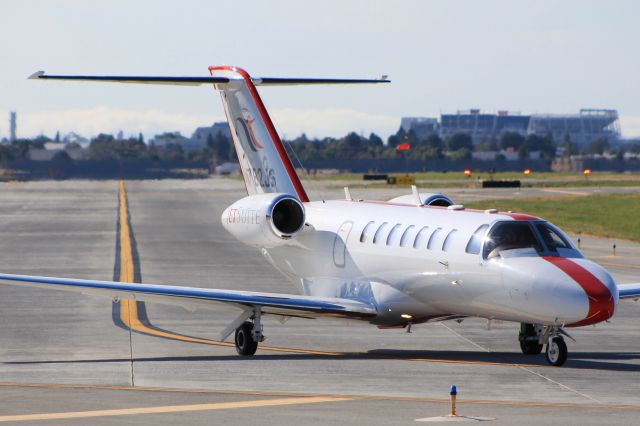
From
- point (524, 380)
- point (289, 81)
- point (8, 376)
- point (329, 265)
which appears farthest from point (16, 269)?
point (524, 380)

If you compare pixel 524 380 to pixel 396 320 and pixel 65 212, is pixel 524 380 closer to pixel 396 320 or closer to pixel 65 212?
pixel 396 320

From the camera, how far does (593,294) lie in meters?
20.4

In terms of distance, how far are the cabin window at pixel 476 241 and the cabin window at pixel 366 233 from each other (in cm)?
298

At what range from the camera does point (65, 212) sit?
81812mm

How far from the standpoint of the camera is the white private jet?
2105 centimetres

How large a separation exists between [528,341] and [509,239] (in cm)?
263

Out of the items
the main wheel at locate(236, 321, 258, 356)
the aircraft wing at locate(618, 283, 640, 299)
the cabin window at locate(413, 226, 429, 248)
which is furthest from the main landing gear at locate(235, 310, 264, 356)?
the aircraft wing at locate(618, 283, 640, 299)

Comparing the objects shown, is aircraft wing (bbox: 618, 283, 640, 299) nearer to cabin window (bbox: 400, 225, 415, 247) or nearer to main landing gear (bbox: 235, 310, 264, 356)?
cabin window (bbox: 400, 225, 415, 247)

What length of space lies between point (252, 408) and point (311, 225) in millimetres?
9397

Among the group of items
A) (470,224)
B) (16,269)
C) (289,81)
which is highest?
(289,81)

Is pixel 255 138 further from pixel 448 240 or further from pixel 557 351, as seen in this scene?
pixel 557 351

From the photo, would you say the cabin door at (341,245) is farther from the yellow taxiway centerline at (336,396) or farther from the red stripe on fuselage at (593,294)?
the yellow taxiway centerline at (336,396)

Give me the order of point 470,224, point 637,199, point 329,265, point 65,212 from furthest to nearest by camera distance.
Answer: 1. point 637,199
2. point 65,212
3. point 329,265
4. point 470,224

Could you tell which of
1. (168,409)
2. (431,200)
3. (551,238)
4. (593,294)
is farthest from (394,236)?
(168,409)
